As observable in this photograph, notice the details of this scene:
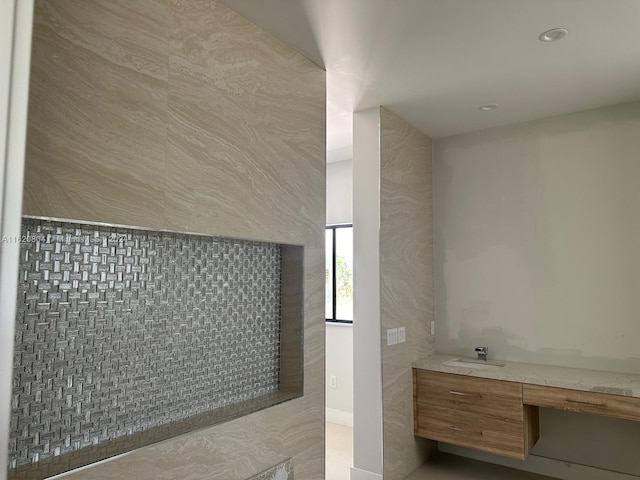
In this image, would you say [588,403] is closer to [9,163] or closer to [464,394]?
[464,394]

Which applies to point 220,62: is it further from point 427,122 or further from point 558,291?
point 558,291

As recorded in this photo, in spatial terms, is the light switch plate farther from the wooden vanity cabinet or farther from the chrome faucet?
the chrome faucet

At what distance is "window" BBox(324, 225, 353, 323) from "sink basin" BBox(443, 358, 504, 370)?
4.76 ft

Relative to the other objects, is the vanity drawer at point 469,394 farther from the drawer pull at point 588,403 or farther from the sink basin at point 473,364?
the drawer pull at point 588,403

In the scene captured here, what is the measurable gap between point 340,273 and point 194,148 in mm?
3189

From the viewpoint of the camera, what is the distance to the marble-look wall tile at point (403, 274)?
3.11m

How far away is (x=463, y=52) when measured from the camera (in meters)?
2.39

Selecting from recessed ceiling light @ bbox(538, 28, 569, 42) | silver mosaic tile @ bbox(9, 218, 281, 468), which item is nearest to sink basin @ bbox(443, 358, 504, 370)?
silver mosaic tile @ bbox(9, 218, 281, 468)

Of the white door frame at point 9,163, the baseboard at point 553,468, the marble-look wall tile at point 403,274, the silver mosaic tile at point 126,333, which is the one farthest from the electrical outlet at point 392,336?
the white door frame at point 9,163

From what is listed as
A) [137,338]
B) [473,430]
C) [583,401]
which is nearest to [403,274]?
[473,430]

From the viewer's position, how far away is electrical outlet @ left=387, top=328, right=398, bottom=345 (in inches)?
123

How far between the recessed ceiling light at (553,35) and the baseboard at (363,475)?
281 centimetres

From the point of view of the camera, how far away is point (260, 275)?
228cm

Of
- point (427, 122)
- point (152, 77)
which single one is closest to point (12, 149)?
point (152, 77)
